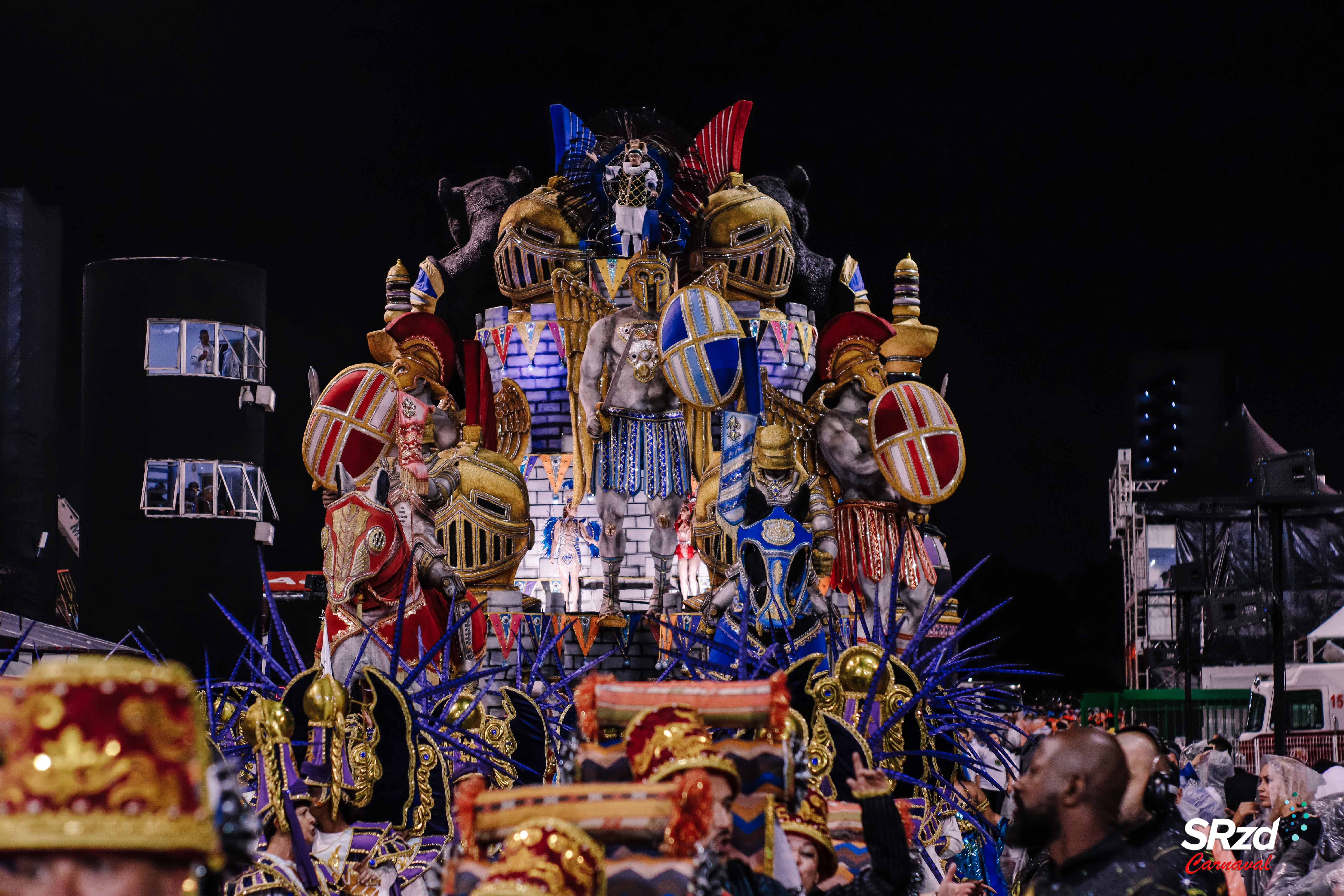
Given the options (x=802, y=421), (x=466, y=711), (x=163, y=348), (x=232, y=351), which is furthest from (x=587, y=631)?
(x=163, y=348)

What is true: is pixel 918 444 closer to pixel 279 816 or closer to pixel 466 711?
pixel 466 711

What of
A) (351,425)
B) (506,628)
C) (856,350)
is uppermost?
(856,350)

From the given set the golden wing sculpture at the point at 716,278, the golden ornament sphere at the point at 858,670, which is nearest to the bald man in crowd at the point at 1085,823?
the golden ornament sphere at the point at 858,670

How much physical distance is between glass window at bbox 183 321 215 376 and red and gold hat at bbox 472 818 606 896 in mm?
18257

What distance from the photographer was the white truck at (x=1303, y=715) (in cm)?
1816

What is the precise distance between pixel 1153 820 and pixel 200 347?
1812cm

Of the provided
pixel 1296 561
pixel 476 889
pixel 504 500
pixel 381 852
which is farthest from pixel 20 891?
pixel 1296 561

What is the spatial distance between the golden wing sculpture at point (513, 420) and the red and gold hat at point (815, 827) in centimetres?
1232

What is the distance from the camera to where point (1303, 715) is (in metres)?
23.9

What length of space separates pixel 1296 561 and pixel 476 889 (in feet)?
88.1

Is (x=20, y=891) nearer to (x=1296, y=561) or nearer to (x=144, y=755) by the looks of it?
(x=144, y=755)

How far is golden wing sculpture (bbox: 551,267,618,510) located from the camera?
16.8 metres

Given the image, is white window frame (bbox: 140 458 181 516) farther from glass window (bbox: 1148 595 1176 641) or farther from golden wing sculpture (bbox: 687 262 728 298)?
glass window (bbox: 1148 595 1176 641)

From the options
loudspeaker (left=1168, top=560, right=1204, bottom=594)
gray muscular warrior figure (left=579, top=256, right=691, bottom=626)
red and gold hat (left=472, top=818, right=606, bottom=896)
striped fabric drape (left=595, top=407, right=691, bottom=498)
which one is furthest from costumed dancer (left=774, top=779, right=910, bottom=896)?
loudspeaker (left=1168, top=560, right=1204, bottom=594)
